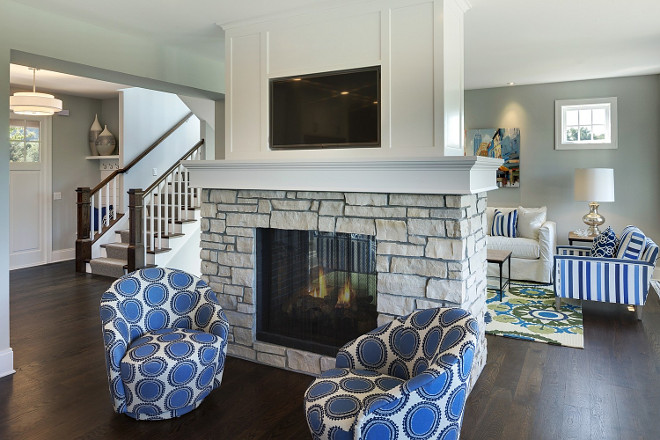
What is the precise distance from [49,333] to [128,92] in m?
4.13

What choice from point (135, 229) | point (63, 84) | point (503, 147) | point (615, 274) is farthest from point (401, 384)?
point (63, 84)

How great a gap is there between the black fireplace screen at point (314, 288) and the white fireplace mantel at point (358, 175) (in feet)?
1.24

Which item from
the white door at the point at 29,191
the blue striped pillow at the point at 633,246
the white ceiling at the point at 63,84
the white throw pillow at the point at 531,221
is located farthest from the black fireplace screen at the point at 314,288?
the white door at the point at 29,191

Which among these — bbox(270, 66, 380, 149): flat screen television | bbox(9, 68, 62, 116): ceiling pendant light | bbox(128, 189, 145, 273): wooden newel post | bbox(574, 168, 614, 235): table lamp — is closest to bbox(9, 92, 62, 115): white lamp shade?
bbox(9, 68, 62, 116): ceiling pendant light

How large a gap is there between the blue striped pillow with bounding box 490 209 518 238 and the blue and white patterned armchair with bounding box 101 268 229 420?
437 centimetres

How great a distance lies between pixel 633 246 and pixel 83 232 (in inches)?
261

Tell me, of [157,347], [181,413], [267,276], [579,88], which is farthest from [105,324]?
[579,88]

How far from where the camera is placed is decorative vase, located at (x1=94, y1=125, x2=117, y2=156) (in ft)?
24.7

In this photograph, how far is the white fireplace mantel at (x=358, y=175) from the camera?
277cm

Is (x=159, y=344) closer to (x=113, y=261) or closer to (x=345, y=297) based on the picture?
(x=345, y=297)

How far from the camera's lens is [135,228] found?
20.2 ft

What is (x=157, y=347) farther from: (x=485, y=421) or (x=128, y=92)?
(x=128, y=92)

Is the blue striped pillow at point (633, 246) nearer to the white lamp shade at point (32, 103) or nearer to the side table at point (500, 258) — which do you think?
the side table at point (500, 258)

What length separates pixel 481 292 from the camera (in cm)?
341
